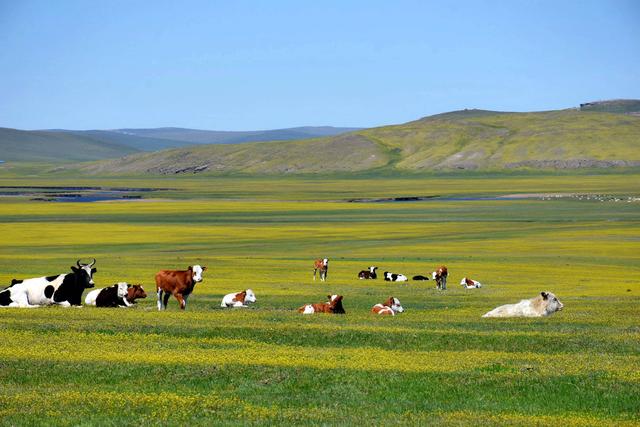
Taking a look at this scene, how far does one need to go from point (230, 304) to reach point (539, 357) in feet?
45.9

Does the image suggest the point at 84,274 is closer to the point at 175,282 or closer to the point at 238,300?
the point at 175,282

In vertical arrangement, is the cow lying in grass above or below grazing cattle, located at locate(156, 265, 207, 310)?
below

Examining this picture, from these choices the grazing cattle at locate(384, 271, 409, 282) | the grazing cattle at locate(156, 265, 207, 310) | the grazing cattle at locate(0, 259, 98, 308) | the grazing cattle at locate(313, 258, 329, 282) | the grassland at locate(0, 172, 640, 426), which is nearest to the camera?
the grassland at locate(0, 172, 640, 426)

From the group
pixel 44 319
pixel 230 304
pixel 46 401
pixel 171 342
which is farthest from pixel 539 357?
pixel 230 304

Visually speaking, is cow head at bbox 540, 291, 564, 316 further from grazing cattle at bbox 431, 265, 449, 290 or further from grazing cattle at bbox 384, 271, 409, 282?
grazing cattle at bbox 384, 271, 409, 282

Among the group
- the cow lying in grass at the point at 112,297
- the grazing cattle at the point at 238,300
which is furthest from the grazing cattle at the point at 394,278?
the cow lying in grass at the point at 112,297

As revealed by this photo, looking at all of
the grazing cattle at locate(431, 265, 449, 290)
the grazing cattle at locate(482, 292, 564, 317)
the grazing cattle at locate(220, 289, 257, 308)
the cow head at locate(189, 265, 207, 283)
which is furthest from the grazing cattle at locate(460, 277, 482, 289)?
the cow head at locate(189, 265, 207, 283)

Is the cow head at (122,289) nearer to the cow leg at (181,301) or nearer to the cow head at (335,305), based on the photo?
the cow leg at (181,301)

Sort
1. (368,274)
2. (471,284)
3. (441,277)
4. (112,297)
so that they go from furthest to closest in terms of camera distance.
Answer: (368,274) < (471,284) < (441,277) < (112,297)

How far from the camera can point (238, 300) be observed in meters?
32.7

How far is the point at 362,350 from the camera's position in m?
21.0

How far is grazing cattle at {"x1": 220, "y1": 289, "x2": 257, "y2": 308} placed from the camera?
32406 millimetres

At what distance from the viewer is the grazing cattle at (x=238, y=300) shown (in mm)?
32406

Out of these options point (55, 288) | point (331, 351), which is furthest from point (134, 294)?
point (331, 351)
